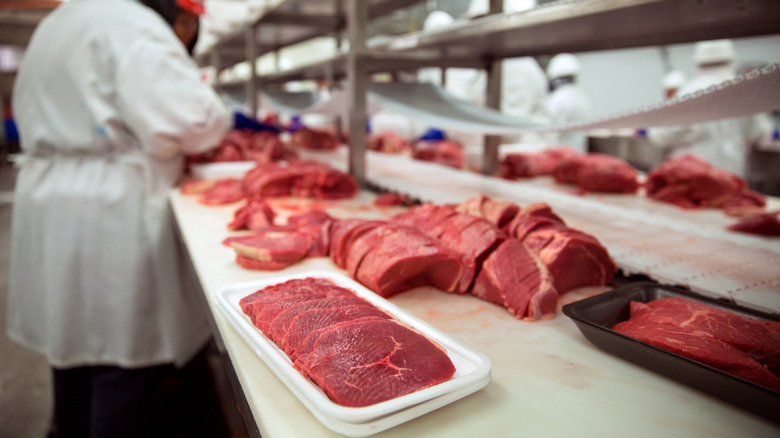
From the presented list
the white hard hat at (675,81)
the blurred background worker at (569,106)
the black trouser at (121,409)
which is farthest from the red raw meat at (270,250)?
the white hard hat at (675,81)

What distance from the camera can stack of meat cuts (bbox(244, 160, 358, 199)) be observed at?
2.88 metres

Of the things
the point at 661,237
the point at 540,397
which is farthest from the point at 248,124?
the point at 540,397

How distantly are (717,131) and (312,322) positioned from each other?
6.05 meters

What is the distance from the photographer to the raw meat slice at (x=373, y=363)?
0.86m

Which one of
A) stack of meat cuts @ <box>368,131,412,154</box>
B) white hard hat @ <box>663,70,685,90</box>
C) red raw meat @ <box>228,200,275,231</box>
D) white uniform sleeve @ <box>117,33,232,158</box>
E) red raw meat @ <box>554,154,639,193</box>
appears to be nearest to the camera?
red raw meat @ <box>228,200,275,231</box>

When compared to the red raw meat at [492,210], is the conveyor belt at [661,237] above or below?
below

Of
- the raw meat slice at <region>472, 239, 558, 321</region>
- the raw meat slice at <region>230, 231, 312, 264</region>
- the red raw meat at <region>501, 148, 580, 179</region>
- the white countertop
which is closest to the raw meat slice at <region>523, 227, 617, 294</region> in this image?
the raw meat slice at <region>472, 239, 558, 321</region>

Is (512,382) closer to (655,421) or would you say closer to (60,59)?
(655,421)

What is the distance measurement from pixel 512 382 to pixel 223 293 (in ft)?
2.53

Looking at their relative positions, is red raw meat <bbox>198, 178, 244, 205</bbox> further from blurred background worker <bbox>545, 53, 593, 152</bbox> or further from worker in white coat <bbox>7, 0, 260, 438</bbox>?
blurred background worker <bbox>545, 53, 593, 152</bbox>

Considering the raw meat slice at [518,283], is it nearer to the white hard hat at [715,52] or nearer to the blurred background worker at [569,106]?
the blurred background worker at [569,106]

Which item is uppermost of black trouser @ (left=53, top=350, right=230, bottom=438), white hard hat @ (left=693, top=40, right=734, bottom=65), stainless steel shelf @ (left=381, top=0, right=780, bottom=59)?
white hard hat @ (left=693, top=40, right=734, bottom=65)

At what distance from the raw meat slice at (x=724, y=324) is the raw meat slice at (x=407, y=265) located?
0.53 meters

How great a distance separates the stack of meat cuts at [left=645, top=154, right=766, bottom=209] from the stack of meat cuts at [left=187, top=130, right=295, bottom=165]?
2.76 metres
